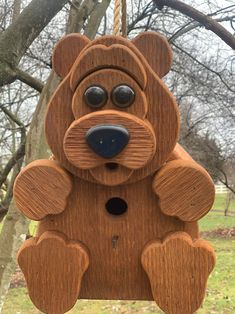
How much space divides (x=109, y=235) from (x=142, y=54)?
1.44 ft

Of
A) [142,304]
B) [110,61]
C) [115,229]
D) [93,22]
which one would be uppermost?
[93,22]

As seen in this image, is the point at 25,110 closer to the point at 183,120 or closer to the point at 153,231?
the point at 183,120

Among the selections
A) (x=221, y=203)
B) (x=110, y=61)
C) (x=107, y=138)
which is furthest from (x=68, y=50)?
(x=221, y=203)

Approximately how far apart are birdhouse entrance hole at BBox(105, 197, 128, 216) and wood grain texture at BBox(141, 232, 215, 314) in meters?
0.11

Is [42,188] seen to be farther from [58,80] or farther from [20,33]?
[58,80]

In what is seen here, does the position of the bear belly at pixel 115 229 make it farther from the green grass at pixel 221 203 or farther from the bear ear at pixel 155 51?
the green grass at pixel 221 203

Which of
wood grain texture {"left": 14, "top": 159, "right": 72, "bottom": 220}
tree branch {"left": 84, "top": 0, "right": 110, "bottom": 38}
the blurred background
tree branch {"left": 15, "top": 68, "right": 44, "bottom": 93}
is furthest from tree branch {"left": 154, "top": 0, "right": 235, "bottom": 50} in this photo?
tree branch {"left": 84, "top": 0, "right": 110, "bottom": 38}

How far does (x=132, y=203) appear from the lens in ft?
3.49

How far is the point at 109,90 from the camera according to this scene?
958 mm

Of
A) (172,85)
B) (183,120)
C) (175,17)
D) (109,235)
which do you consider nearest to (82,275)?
(109,235)

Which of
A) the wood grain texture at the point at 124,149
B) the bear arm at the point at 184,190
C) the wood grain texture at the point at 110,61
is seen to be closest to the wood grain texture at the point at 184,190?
the bear arm at the point at 184,190

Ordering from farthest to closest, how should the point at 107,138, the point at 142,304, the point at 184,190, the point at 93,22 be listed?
1. the point at 142,304
2. the point at 93,22
3. the point at 184,190
4. the point at 107,138

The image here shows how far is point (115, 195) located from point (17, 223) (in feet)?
6.71

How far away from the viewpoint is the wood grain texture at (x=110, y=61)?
0.95 m
